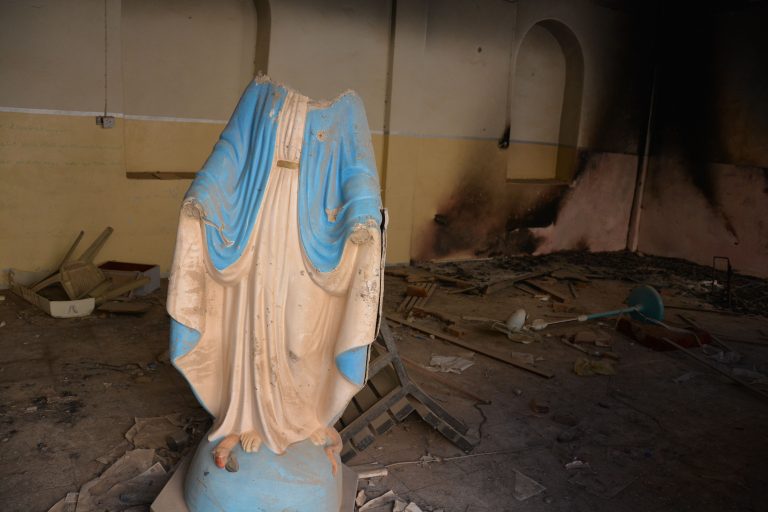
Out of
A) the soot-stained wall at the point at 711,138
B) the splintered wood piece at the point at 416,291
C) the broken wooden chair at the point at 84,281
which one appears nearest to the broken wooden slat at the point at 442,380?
the splintered wood piece at the point at 416,291

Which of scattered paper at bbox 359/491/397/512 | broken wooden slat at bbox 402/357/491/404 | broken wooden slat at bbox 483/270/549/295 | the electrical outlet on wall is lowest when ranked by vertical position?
scattered paper at bbox 359/491/397/512

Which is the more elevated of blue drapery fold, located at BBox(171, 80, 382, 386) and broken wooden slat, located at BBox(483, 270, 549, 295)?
blue drapery fold, located at BBox(171, 80, 382, 386)

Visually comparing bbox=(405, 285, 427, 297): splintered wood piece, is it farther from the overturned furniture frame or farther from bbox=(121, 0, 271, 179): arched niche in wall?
the overturned furniture frame

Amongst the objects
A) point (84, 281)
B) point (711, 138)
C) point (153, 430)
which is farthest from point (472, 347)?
point (711, 138)

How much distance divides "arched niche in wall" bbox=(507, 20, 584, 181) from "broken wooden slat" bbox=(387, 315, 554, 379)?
450cm

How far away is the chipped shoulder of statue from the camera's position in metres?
3.11

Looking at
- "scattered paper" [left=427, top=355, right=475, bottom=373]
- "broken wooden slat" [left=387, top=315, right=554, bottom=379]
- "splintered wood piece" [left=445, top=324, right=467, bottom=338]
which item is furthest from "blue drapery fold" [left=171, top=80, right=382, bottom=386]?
"splintered wood piece" [left=445, top=324, right=467, bottom=338]

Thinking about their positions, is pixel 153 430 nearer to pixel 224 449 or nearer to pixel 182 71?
pixel 224 449

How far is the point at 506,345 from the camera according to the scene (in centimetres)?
633

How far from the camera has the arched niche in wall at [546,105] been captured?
33.8 feet

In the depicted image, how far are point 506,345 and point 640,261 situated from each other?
5151 millimetres

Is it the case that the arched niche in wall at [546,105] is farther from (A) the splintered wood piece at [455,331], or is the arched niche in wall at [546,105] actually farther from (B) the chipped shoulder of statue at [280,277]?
(B) the chipped shoulder of statue at [280,277]

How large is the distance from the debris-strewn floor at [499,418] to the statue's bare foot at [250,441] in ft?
2.96

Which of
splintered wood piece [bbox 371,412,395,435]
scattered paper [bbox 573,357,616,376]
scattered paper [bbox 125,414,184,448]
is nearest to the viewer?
scattered paper [bbox 125,414,184,448]
